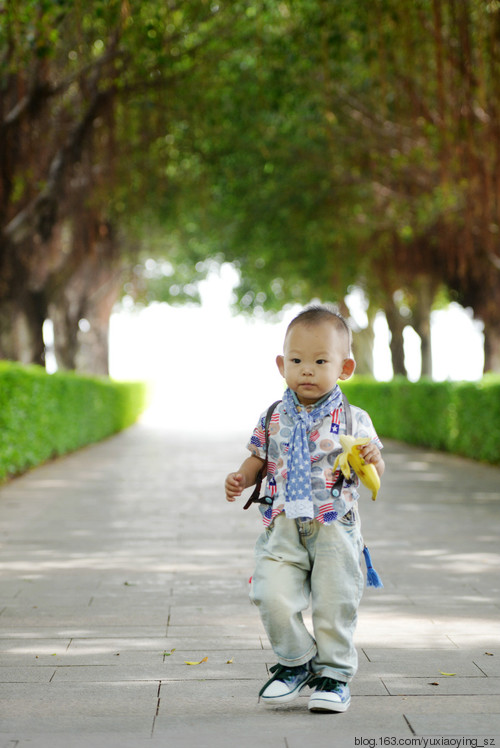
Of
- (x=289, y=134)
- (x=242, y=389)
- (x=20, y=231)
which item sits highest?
(x=289, y=134)

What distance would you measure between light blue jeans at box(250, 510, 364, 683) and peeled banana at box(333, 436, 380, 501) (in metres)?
0.22

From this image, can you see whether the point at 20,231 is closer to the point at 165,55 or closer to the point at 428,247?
the point at 165,55

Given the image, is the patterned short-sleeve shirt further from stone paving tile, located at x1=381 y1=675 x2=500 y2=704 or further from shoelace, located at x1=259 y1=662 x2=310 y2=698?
stone paving tile, located at x1=381 y1=675 x2=500 y2=704

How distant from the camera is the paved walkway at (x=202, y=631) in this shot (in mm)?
3664

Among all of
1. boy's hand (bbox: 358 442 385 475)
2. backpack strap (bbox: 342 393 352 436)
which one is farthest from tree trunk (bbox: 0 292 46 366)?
boy's hand (bbox: 358 442 385 475)

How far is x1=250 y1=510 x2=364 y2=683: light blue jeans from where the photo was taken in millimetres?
3867

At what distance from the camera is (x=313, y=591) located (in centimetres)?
393

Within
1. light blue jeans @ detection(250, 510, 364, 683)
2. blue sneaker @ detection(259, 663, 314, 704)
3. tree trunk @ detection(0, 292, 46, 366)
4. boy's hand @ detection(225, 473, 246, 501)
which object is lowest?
blue sneaker @ detection(259, 663, 314, 704)

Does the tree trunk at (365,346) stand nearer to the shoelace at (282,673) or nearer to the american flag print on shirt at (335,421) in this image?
the american flag print on shirt at (335,421)

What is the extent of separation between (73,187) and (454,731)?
14.6 meters

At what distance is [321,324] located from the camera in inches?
157

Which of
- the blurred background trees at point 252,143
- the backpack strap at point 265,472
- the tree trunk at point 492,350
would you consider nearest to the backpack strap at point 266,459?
the backpack strap at point 265,472

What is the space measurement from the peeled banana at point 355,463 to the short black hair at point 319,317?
0.46 m

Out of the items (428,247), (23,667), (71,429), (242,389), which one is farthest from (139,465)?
(242,389)
